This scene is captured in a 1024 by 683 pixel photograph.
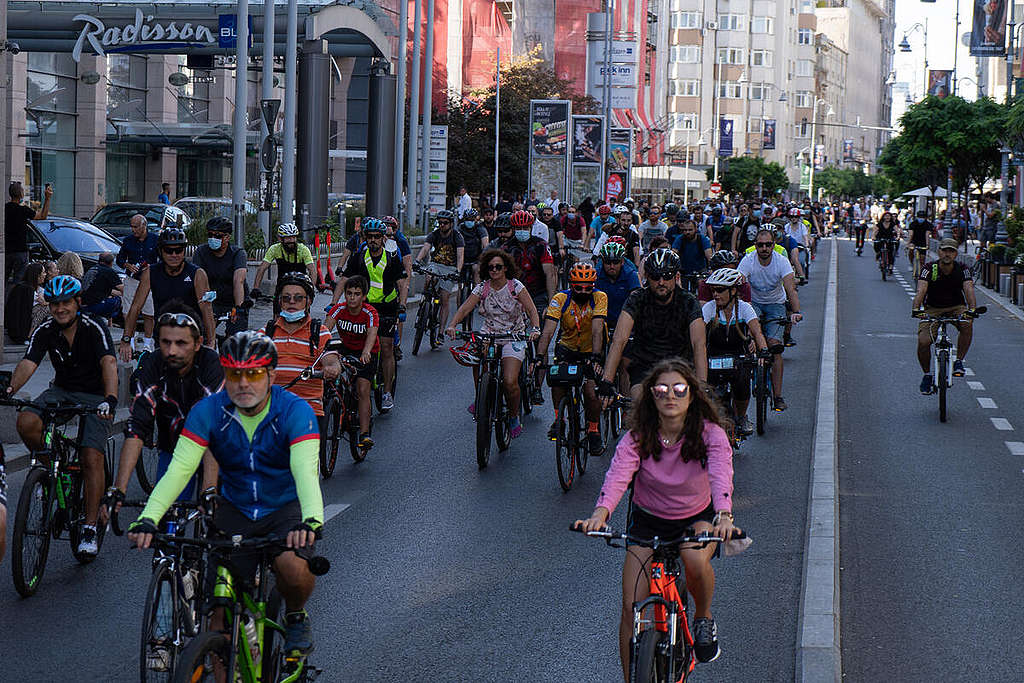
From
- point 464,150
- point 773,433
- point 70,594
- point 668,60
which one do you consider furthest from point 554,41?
point 70,594

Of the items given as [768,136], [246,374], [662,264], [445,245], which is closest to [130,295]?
[445,245]

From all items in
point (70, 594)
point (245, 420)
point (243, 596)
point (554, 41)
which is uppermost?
point (554, 41)

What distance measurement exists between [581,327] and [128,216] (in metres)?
18.1

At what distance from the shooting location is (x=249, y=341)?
17.9ft

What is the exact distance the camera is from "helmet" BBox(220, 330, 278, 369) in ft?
17.8

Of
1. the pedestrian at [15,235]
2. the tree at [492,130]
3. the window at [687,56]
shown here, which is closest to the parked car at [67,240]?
the pedestrian at [15,235]

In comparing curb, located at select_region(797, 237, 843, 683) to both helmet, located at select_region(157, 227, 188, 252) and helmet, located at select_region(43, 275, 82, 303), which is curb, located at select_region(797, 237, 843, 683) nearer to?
helmet, located at select_region(43, 275, 82, 303)

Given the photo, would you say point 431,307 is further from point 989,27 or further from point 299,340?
point 989,27

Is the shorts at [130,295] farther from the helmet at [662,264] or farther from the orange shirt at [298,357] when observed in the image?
the helmet at [662,264]

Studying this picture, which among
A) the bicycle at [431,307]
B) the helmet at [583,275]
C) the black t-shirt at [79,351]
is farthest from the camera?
the bicycle at [431,307]

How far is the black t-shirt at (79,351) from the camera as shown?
8.62m

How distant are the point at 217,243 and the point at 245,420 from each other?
8324 millimetres

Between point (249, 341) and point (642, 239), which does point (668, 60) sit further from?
point (249, 341)

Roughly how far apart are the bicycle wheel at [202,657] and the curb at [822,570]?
2555 millimetres
